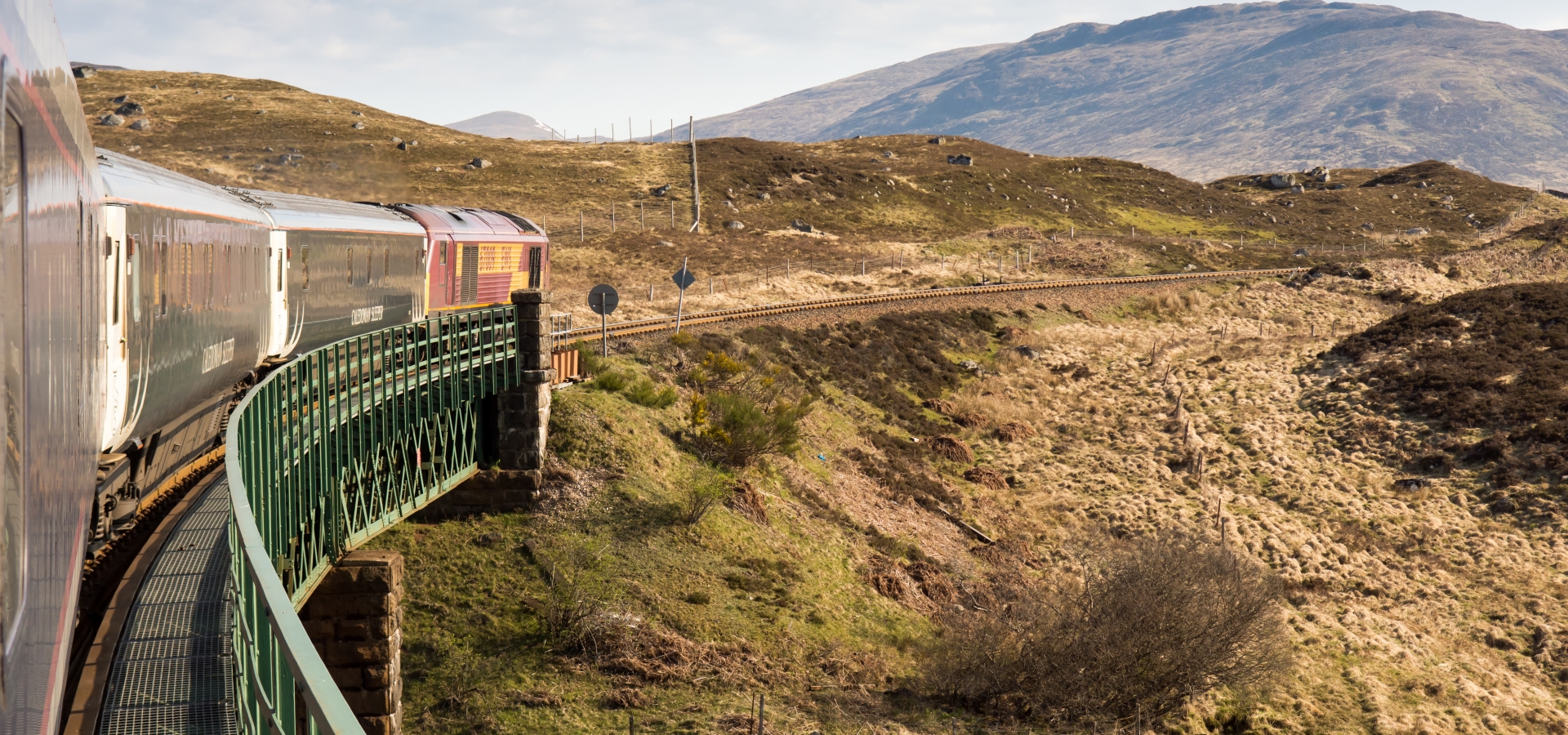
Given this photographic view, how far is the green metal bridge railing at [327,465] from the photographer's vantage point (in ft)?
17.7

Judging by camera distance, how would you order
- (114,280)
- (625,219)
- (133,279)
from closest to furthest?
1. (114,280)
2. (133,279)
3. (625,219)

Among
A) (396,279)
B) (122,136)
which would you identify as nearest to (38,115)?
(396,279)

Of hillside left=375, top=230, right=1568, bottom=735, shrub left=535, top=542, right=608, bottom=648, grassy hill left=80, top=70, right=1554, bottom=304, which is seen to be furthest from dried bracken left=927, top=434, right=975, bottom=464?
grassy hill left=80, top=70, right=1554, bottom=304

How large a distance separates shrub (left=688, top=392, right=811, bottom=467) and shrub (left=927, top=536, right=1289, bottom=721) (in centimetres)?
782

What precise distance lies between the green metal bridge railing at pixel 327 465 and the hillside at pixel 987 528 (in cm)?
289

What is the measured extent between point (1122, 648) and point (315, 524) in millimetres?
14586

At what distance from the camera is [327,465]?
1447cm

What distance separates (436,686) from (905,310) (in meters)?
33.9

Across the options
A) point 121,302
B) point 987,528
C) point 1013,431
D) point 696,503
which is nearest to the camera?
point 121,302

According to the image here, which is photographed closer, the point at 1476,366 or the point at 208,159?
the point at 1476,366

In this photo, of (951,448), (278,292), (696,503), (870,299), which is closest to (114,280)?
(278,292)

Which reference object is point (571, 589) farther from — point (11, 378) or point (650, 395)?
point (11, 378)

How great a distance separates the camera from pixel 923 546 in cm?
2852

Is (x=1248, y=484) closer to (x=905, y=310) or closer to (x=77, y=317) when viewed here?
(x=905, y=310)
